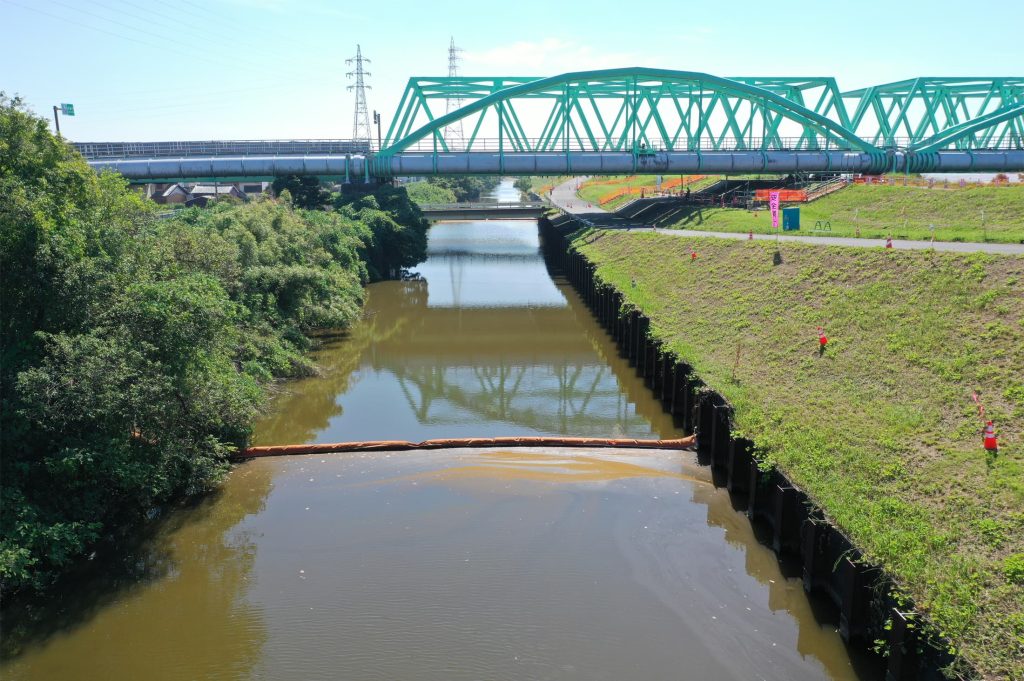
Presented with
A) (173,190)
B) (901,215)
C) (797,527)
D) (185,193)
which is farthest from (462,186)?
(797,527)

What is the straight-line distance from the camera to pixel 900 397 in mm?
14516

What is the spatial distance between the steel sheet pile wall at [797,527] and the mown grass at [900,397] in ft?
0.90

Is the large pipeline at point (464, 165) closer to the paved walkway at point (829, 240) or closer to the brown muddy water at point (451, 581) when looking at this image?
the paved walkway at point (829, 240)

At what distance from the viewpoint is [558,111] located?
189 feet

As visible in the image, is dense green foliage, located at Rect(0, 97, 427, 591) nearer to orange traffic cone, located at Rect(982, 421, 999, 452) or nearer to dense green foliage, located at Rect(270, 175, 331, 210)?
orange traffic cone, located at Rect(982, 421, 999, 452)

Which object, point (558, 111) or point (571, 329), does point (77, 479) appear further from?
point (558, 111)

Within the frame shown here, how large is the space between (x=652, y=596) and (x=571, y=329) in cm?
2184

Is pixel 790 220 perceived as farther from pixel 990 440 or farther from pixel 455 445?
pixel 990 440

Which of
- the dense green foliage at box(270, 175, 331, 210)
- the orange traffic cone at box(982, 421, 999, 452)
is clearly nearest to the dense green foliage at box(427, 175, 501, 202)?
the dense green foliage at box(270, 175, 331, 210)

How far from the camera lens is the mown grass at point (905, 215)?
28.4 m

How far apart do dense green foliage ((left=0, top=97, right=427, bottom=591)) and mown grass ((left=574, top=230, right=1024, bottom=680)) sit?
10.8 metres

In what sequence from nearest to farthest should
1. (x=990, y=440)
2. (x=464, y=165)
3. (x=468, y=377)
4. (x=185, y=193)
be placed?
(x=990, y=440) < (x=468, y=377) < (x=464, y=165) < (x=185, y=193)

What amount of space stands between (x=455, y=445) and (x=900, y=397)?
366 inches

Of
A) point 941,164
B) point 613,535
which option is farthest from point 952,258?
point 941,164
